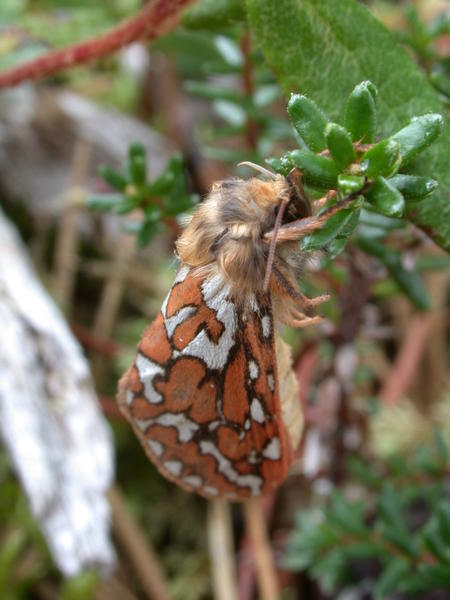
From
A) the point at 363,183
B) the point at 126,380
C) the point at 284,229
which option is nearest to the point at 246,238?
the point at 284,229

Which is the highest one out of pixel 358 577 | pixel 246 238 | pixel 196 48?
pixel 246 238

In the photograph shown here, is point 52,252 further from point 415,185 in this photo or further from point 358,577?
point 415,185

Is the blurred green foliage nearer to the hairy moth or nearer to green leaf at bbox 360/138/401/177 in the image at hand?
green leaf at bbox 360/138/401/177

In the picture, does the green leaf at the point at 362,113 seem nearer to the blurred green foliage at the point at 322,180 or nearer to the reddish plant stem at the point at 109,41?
the blurred green foliage at the point at 322,180

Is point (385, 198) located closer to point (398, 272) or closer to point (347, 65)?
point (347, 65)

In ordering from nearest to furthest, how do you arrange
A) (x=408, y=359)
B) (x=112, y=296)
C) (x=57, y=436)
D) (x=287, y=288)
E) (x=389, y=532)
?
(x=287, y=288), (x=389, y=532), (x=57, y=436), (x=408, y=359), (x=112, y=296)

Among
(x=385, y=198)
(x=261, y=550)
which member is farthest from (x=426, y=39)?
(x=261, y=550)
